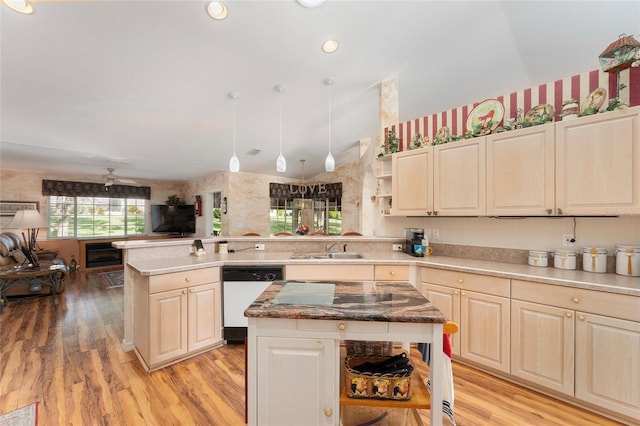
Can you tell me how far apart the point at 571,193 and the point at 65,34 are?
4.11 metres

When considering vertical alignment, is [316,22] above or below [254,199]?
above

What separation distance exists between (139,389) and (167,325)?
0.46 m

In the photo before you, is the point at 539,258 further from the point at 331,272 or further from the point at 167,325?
the point at 167,325

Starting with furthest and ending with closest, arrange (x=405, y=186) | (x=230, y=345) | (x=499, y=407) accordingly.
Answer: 1. (x=405, y=186)
2. (x=230, y=345)
3. (x=499, y=407)

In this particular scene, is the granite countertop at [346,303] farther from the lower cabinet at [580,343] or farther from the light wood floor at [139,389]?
the lower cabinet at [580,343]

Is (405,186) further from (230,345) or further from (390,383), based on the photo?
(230,345)

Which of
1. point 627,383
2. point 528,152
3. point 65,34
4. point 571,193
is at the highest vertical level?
point 65,34

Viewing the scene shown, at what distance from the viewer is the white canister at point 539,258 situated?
2.20 m

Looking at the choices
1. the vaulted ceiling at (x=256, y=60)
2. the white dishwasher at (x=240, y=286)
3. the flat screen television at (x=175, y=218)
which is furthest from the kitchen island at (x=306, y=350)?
the flat screen television at (x=175, y=218)

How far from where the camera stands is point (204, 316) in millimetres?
2432

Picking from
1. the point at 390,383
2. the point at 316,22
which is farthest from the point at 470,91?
the point at 390,383

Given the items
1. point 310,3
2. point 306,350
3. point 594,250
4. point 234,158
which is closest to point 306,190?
point 234,158

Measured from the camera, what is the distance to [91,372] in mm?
2148

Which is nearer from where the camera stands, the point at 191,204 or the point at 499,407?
the point at 499,407
